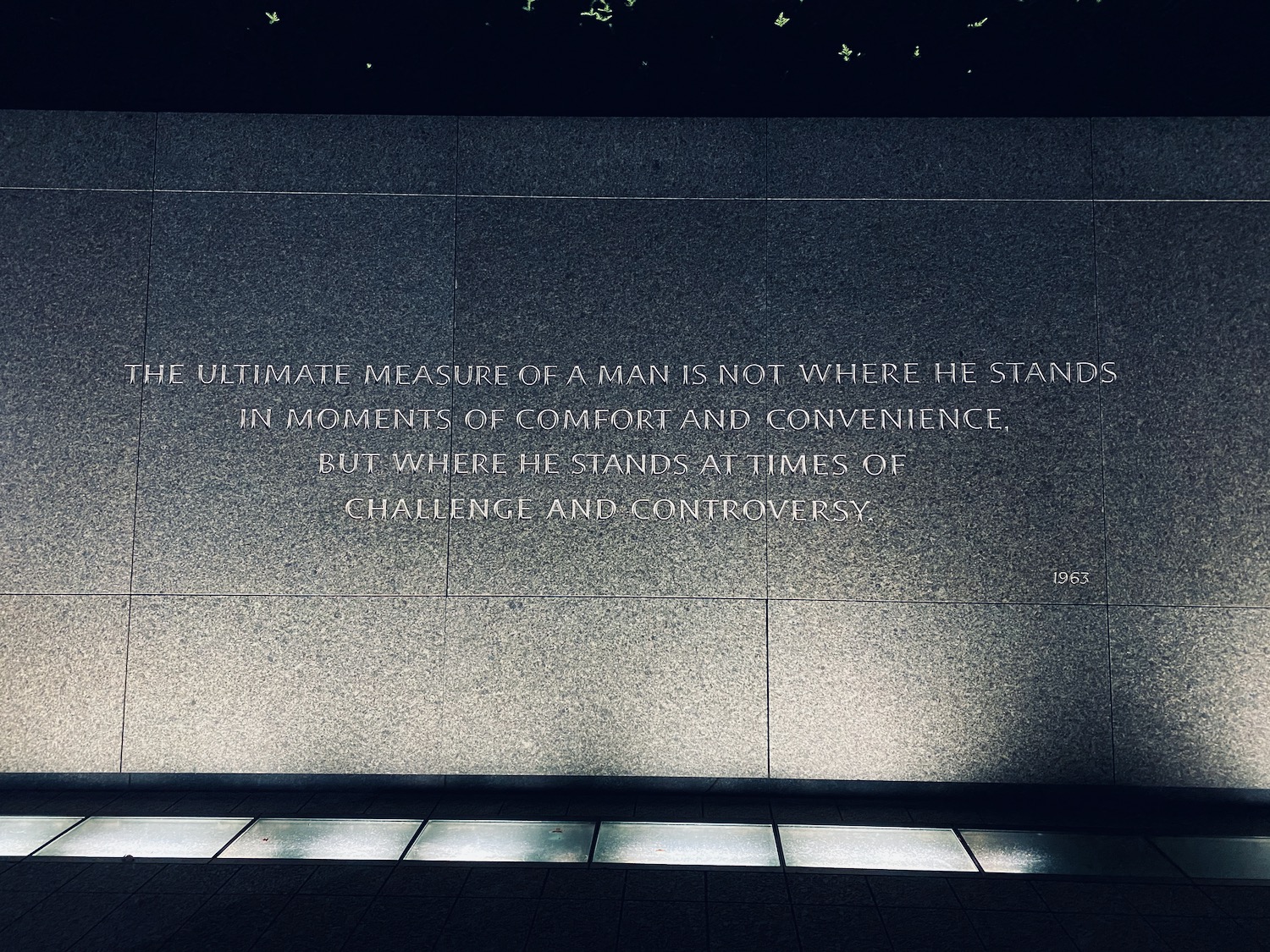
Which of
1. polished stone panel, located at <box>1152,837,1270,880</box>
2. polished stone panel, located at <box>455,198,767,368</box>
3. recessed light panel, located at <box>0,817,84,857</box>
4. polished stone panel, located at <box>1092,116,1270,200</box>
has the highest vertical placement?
polished stone panel, located at <box>1092,116,1270,200</box>

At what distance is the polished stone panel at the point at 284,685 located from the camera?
12.3ft

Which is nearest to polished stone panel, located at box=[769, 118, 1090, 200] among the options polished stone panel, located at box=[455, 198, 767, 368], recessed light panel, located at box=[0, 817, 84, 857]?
polished stone panel, located at box=[455, 198, 767, 368]

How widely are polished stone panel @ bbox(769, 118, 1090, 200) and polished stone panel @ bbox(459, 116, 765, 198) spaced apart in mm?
218

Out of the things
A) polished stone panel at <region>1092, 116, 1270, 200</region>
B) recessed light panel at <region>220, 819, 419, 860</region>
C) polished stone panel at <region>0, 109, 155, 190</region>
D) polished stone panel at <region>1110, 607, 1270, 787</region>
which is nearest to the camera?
recessed light panel at <region>220, 819, 419, 860</region>

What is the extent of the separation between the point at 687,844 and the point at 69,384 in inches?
159

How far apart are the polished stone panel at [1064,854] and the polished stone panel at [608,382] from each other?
1.57m

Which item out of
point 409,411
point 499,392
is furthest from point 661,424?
point 409,411

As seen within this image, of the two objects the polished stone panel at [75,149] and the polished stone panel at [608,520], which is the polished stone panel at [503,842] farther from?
the polished stone panel at [75,149]

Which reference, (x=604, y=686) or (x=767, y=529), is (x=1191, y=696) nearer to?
(x=767, y=529)

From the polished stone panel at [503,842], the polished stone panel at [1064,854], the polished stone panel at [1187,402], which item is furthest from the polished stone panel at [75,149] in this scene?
the polished stone panel at [1064,854]

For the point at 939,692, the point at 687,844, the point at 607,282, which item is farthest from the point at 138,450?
the point at 939,692

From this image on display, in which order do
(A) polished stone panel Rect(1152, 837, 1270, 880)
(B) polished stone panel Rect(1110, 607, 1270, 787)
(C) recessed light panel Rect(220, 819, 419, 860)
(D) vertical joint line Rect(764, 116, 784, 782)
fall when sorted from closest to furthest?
1. (A) polished stone panel Rect(1152, 837, 1270, 880)
2. (C) recessed light panel Rect(220, 819, 419, 860)
3. (B) polished stone panel Rect(1110, 607, 1270, 787)
4. (D) vertical joint line Rect(764, 116, 784, 782)

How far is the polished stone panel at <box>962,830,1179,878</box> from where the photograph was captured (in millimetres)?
3002

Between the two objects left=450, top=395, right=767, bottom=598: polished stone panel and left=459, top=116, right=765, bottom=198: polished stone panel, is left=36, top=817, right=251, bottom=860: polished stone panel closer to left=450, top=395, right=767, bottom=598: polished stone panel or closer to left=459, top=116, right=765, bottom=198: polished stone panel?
left=450, top=395, right=767, bottom=598: polished stone panel
